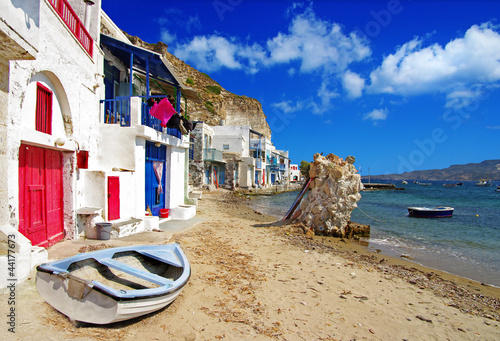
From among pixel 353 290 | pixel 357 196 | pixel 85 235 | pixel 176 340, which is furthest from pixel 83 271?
pixel 357 196

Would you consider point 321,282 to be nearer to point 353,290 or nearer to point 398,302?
point 353,290

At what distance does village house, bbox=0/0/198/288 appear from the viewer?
13.2 feet

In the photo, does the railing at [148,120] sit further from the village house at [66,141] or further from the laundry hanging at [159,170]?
the laundry hanging at [159,170]

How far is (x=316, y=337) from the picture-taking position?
407cm

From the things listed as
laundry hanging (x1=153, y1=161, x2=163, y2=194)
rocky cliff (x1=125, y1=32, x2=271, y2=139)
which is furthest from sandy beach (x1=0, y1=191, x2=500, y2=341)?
rocky cliff (x1=125, y1=32, x2=271, y2=139)

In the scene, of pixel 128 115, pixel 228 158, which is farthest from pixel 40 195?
pixel 228 158

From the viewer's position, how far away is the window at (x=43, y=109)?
18.8 feet

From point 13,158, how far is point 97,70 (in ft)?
16.6

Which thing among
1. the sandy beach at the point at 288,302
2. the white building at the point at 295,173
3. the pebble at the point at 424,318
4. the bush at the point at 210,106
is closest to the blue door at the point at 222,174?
the bush at the point at 210,106

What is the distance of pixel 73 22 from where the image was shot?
7.19m

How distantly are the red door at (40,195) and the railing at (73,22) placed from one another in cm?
324

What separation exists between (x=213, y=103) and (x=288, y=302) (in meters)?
57.6

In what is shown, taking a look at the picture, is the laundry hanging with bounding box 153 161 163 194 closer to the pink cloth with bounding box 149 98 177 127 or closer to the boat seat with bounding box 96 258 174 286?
the pink cloth with bounding box 149 98 177 127

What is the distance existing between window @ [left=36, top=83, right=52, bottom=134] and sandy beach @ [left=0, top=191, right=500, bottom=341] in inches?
105
